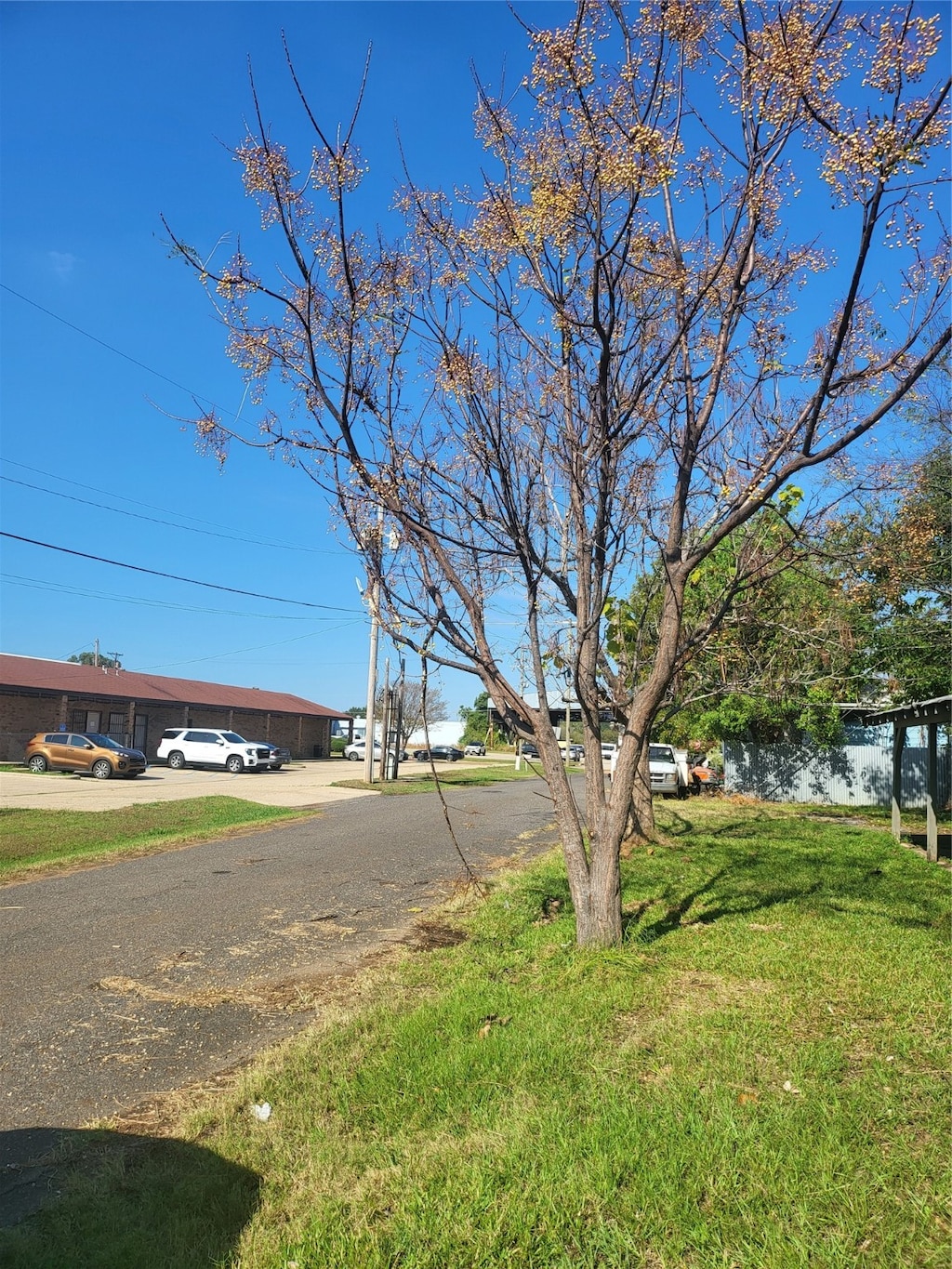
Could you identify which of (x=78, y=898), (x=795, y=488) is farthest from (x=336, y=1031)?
(x=78, y=898)

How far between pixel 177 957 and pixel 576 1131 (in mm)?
4735

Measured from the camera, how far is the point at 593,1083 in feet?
14.2

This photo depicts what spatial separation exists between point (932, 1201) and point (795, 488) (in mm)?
5331

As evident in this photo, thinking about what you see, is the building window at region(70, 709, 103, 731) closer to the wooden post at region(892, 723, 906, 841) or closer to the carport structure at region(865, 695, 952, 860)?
the wooden post at region(892, 723, 906, 841)

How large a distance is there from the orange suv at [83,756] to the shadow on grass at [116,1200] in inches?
1164

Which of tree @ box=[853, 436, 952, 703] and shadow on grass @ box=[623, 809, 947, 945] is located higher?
tree @ box=[853, 436, 952, 703]

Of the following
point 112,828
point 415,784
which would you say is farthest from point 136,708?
point 112,828

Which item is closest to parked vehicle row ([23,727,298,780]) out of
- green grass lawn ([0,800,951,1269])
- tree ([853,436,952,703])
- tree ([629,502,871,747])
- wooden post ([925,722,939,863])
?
tree ([629,502,871,747])

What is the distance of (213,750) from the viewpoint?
129 ft

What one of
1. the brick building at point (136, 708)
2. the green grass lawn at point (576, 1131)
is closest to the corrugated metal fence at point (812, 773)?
the green grass lawn at point (576, 1131)

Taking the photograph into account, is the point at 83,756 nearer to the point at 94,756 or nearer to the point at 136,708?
the point at 94,756

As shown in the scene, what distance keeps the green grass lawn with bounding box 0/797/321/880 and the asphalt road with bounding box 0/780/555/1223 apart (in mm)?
962

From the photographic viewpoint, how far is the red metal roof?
128 ft

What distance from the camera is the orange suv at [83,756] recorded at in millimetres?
31922
